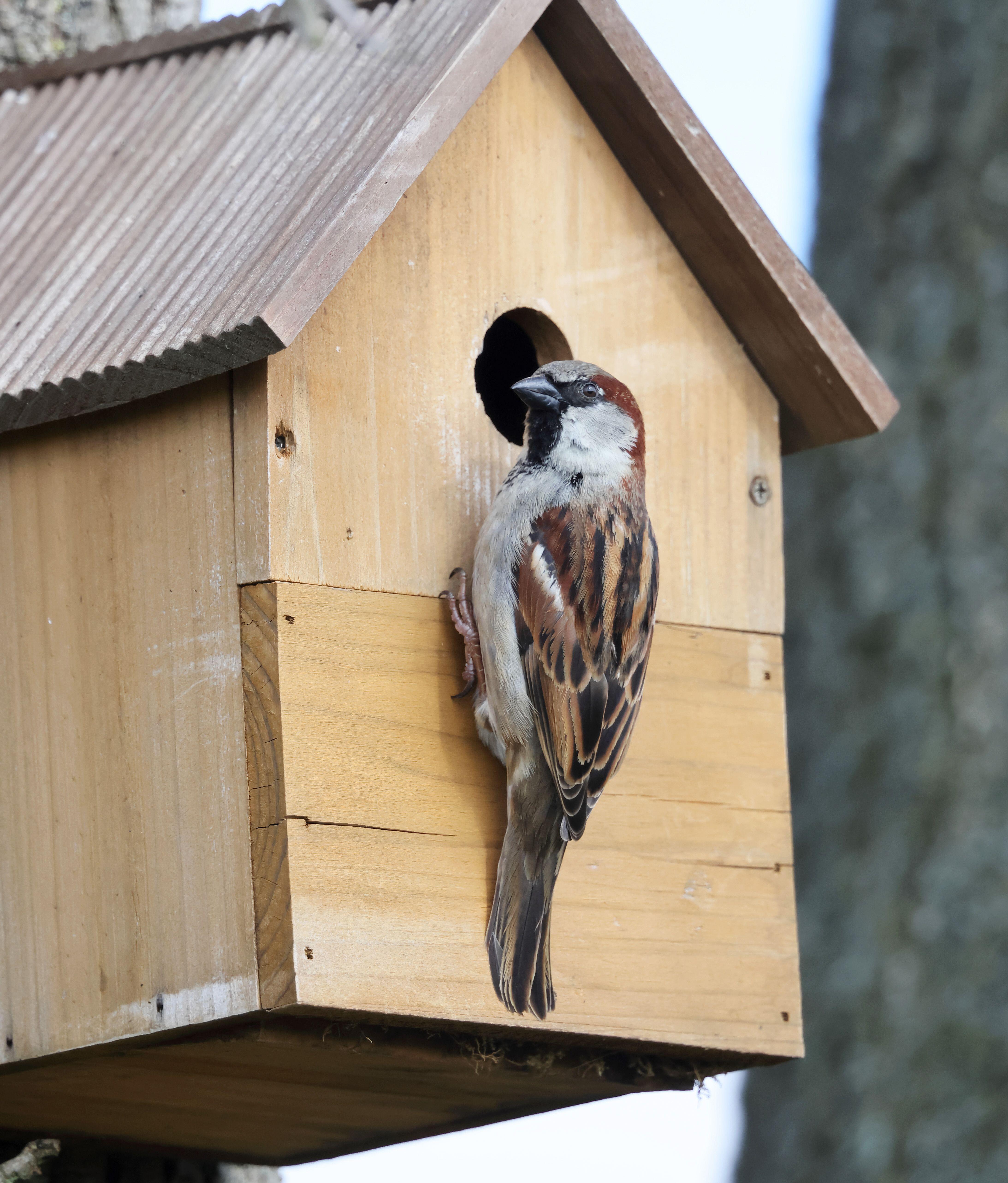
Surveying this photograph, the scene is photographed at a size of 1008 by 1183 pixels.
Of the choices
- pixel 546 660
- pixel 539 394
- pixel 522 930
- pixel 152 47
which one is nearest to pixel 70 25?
pixel 152 47

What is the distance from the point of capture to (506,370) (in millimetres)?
Result: 3951

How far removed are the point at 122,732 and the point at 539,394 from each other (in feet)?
2.76

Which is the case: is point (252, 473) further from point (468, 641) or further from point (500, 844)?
point (500, 844)

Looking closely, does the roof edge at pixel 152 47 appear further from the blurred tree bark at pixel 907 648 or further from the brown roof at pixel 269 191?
the blurred tree bark at pixel 907 648

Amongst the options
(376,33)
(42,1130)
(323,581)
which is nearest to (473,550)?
(323,581)

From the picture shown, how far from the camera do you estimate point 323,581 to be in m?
2.98

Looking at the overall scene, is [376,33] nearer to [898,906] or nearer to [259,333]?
[259,333]

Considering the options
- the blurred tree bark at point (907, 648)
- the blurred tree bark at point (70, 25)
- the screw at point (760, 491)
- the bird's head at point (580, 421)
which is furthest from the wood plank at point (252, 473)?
the blurred tree bark at point (907, 648)

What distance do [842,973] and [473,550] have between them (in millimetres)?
2031

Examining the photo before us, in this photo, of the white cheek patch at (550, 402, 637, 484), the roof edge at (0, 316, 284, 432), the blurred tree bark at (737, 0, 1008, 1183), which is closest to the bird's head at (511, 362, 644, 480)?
the white cheek patch at (550, 402, 637, 484)

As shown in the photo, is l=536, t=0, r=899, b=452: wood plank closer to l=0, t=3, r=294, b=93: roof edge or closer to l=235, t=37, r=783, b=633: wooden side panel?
l=235, t=37, r=783, b=633: wooden side panel

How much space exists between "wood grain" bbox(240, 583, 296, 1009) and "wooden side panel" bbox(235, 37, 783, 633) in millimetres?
82

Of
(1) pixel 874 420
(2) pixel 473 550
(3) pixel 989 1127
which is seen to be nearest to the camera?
(2) pixel 473 550

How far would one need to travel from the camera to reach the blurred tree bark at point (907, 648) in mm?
4664
